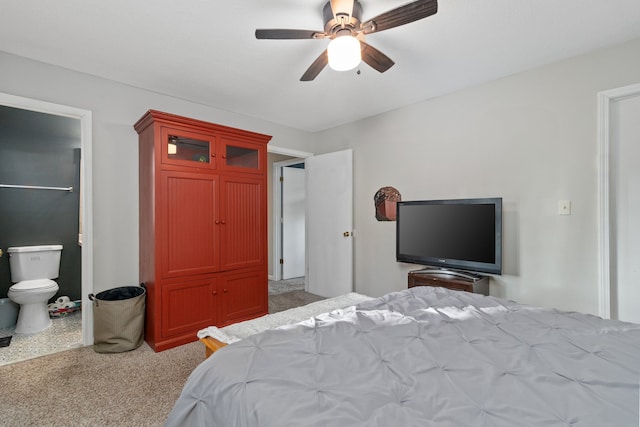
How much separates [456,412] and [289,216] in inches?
191

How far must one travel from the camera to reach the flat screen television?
274 cm

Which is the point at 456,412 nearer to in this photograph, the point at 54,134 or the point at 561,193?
the point at 561,193

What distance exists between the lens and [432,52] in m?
2.44

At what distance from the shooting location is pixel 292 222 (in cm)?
557

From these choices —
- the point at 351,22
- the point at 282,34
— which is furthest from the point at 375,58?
the point at 282,34

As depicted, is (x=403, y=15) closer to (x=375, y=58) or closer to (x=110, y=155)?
(x=375, y=58)

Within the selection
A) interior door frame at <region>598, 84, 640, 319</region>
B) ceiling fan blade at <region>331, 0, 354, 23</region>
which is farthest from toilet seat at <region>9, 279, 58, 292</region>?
interior door frame at <region>598, 84, 640, 319</region>

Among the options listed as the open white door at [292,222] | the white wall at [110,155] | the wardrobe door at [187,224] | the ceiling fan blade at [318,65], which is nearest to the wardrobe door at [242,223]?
the wardrobe door at [187,224]

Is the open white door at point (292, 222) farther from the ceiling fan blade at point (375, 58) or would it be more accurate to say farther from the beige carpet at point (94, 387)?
the ceiling fan blade at point (375, 58)

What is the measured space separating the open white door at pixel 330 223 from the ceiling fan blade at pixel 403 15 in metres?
2.33

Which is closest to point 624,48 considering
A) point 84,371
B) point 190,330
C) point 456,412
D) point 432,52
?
point 432,52

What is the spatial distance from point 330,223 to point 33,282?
3.35 metres

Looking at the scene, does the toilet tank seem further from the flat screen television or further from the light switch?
the light switch

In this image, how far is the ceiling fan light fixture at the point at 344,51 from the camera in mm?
1792
